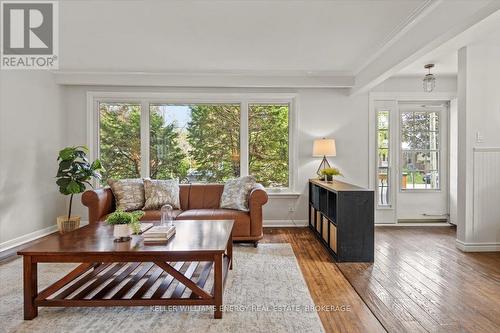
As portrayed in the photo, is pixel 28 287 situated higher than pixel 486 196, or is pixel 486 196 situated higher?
pixel 486 196

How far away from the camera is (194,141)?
529 centimetres

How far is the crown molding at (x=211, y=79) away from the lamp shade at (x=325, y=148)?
37.1 inches

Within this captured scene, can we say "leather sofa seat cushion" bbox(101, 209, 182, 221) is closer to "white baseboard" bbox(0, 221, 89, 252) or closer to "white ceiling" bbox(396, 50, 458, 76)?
"white baseboard" bbox(0, 221, 89, 252)

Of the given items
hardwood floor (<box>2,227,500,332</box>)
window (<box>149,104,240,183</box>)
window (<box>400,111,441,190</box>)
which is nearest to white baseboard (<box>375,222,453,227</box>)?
window (<box>400,111,441,190</box>)

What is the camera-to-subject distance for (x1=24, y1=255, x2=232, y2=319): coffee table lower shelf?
2.14m

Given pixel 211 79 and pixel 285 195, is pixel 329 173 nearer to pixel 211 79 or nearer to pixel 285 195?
pixel 285 195

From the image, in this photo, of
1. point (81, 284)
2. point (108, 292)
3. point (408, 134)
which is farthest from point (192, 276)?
point (408, 134)

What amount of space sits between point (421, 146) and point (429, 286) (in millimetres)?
3407

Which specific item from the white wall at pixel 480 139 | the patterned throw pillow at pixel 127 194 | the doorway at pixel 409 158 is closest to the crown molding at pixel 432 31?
the white wall at pixel 480 139

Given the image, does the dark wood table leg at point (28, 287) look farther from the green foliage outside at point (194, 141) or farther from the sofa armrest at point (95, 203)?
the green foliage outside at point (194, 141)

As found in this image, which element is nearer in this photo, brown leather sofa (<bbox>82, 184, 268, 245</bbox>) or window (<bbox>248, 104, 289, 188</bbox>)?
brown leather sofa (<bbox>82, 184, 268, 245</bbox>)

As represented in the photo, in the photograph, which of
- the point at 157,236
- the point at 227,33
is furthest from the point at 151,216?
the point at 227,33

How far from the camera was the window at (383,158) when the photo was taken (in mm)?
5324

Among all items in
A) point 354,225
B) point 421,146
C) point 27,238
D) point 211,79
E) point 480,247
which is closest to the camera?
point 354,225
